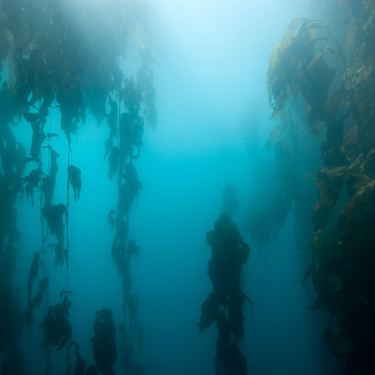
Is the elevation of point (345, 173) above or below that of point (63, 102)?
below

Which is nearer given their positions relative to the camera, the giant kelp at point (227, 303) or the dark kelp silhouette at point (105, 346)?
the giant kelp at point (227, 303)

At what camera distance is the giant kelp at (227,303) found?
3082mm

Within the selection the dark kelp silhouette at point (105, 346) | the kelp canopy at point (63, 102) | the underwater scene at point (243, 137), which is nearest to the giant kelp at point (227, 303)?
the underwater scene at point (243, 137)

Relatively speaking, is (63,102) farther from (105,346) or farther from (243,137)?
(243,137)

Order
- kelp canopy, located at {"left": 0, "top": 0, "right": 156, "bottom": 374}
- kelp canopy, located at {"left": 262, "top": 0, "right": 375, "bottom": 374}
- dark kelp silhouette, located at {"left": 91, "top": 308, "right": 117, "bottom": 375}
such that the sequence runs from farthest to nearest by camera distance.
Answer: dark kelp silhouette, located at {"left": 91, "top": 308, "right": 117, "bottom": 375}
kelp canopy, located at {"left": 0, "top": 0, "right": 156, "bottom": 374}
kelp canopy, located at {"left": 262, "top": 0, "right": 375, "bottom": 374}

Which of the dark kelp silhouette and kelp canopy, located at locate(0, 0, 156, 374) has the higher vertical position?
kelp canopy, located at locate(0, 0, 156, 374)

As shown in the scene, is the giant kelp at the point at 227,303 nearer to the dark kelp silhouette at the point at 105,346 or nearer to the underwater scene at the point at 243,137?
the underwater scene at the point at 243,137

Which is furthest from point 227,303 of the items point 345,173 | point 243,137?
point 243,137

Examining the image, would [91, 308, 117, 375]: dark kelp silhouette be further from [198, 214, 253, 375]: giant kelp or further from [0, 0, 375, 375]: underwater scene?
[198, 214, 253, 375]: giant kelp

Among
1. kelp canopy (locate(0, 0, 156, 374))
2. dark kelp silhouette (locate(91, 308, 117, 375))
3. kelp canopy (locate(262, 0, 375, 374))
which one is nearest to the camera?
kelp canopy (locate(262, 0, 375, 374))

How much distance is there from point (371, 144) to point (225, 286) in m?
2.50

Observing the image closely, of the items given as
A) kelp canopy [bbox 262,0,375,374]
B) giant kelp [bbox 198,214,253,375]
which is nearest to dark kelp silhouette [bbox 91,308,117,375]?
giant kelp [bbox 198,214,253,375]

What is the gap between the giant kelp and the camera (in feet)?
10.1

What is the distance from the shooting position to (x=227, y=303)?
3.09 m
